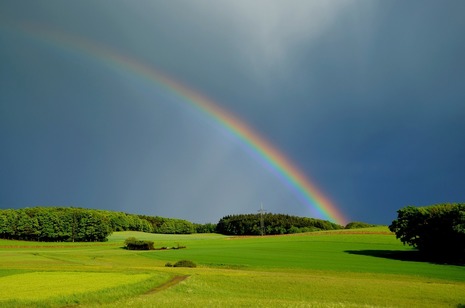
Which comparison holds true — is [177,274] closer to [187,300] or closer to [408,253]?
[187,300]

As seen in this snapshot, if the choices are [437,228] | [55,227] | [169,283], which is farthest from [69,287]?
[55,227]

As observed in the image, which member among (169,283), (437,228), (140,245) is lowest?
(169,283)

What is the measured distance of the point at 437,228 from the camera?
71.1m

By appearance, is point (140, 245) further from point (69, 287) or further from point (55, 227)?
point (69, 287)

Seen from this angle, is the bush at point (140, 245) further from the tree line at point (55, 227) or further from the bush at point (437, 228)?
the bush at point (437, 228)

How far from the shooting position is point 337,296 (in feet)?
104

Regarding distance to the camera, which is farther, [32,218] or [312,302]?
[32,218]

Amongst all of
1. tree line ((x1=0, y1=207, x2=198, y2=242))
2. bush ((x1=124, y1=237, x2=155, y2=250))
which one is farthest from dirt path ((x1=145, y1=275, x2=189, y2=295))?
tree line ((x1=0, y1=207, x2=198, y2=242))

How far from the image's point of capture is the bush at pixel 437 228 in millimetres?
67312

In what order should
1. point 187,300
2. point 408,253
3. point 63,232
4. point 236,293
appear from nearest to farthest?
point 187,300, point 236,293, point 408,253, point 63,232

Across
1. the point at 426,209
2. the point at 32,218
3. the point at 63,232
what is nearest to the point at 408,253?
the point at 426,209

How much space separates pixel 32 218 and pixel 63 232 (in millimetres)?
16047

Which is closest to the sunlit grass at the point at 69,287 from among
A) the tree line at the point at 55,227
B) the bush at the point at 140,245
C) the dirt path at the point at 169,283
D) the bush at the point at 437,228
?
the dirt path at the point at 169,283

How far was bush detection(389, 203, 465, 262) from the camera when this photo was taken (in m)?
67.3
